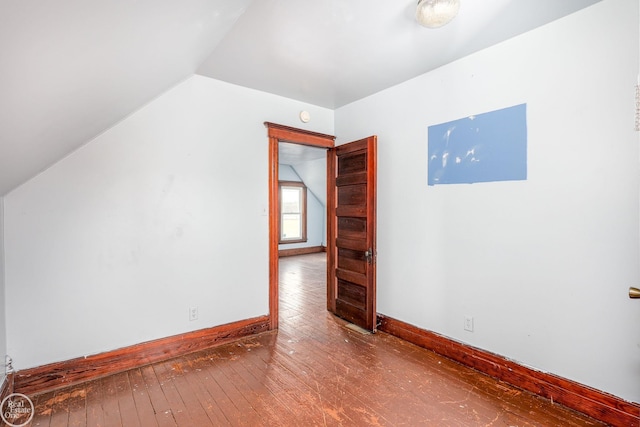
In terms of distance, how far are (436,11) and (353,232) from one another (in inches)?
83.0

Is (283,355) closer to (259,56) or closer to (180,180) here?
(180,180)

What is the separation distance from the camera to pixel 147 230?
254cm

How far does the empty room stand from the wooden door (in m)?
0.04

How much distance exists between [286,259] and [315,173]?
2.27 metres

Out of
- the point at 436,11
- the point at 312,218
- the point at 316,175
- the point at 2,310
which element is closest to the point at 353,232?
the point at 436,11

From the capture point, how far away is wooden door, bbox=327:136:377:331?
10.1ft

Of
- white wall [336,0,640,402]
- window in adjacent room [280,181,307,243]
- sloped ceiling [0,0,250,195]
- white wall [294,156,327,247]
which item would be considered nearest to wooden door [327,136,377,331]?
white wall [336,0,640,402]

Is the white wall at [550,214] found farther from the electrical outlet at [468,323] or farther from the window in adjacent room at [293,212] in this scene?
the window in adjacent room at [293,212]

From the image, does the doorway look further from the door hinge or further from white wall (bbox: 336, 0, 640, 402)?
white wall (bbox: 336, 0, 640, 402)

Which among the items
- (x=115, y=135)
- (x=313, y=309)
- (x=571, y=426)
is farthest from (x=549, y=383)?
(x=115, y=135)

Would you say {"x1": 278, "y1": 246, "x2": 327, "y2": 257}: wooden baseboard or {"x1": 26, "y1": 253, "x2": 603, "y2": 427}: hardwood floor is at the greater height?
{"x1": 278, "y1": 246, "x2": 327, "y2": 257}: wooden baseboard

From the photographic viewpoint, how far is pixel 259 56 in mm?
2428

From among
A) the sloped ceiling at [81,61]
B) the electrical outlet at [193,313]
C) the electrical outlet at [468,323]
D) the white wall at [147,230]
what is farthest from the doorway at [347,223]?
the sloped ceiling at [81,61]

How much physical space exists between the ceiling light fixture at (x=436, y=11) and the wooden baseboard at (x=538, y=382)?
7.91ft
